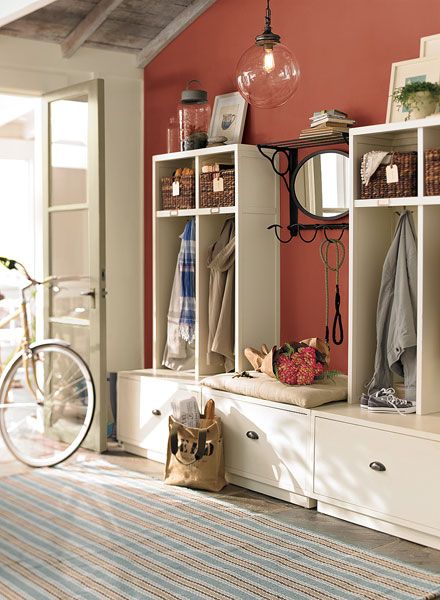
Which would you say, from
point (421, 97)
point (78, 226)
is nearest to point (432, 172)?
point (421, 97)

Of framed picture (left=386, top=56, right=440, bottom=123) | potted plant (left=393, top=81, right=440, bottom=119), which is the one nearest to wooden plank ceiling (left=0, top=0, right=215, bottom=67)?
framed picture (left=386, top=56, right=440, bottom=123)

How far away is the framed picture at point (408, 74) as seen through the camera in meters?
3.88

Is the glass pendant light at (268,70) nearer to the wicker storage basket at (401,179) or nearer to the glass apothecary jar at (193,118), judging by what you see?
the wicker storage basket at (401,179)

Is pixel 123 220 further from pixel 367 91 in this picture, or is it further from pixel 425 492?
pixel 425 492

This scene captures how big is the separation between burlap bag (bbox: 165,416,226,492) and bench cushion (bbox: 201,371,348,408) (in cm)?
22

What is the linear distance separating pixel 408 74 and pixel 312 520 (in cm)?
214

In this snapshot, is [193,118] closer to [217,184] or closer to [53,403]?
[217,184]

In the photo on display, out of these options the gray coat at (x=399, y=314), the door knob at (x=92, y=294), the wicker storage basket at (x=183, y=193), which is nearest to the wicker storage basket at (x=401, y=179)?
the gray coat at (x=399, y=314)

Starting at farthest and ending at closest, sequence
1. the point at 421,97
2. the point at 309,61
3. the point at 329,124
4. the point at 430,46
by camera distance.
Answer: the point at 309,61, the point at 329,124, the point at 430,46, the point at 421,97

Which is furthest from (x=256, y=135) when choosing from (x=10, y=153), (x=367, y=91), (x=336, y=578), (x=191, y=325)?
(x=10, y=153)

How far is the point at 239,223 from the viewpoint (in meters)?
4.57

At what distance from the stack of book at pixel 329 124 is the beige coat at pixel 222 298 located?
0.81m

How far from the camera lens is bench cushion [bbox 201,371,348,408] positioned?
12.9 feet

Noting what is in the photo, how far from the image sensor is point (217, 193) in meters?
4.70
